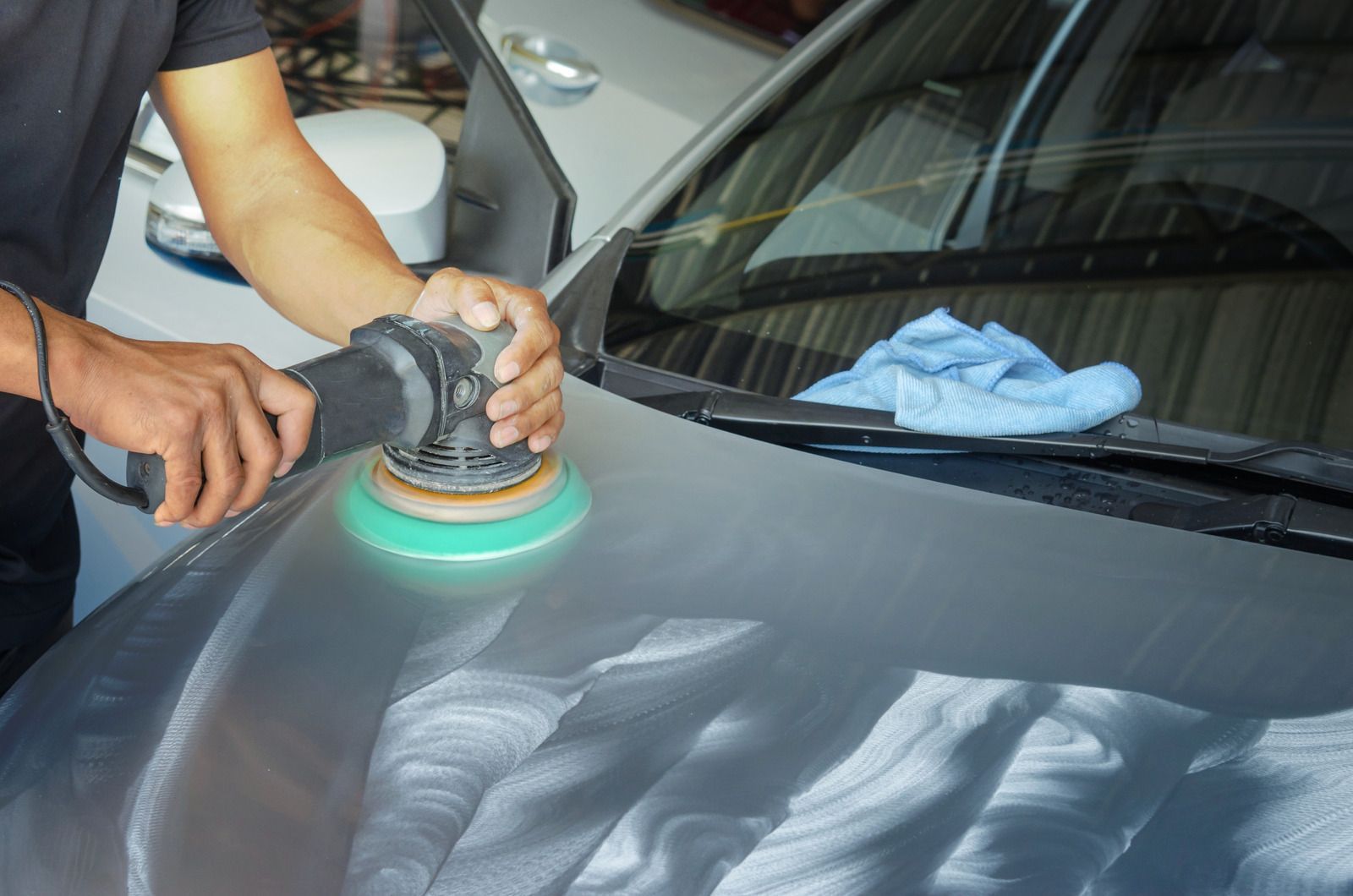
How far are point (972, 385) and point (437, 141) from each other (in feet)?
3.26

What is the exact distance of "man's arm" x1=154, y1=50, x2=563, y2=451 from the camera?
1336 mm

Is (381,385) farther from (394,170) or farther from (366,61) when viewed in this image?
(366,61)

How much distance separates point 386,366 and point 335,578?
234mm

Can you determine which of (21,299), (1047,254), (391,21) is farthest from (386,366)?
(391,21)

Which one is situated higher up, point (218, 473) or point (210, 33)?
point (210, 33)

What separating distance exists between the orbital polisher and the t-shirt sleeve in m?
0.49

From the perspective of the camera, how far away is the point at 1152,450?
1.32 m

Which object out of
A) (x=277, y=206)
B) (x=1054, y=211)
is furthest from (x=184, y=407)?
(x=1054, y=211)

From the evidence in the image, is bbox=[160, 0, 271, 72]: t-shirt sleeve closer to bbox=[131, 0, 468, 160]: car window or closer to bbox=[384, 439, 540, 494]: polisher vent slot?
bbox=[384, 439, 540, 494]: polisher vent slot

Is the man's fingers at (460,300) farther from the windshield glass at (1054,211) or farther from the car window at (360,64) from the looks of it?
the car window at (360,64)

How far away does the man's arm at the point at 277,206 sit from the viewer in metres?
1.34

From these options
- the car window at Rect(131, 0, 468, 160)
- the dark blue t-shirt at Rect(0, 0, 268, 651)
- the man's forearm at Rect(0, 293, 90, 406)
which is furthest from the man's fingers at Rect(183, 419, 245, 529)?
the car window at Rect(131, 0, 468, 160)

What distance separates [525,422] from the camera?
1.18 m

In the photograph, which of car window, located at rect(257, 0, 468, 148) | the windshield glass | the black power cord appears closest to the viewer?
the black power cord
